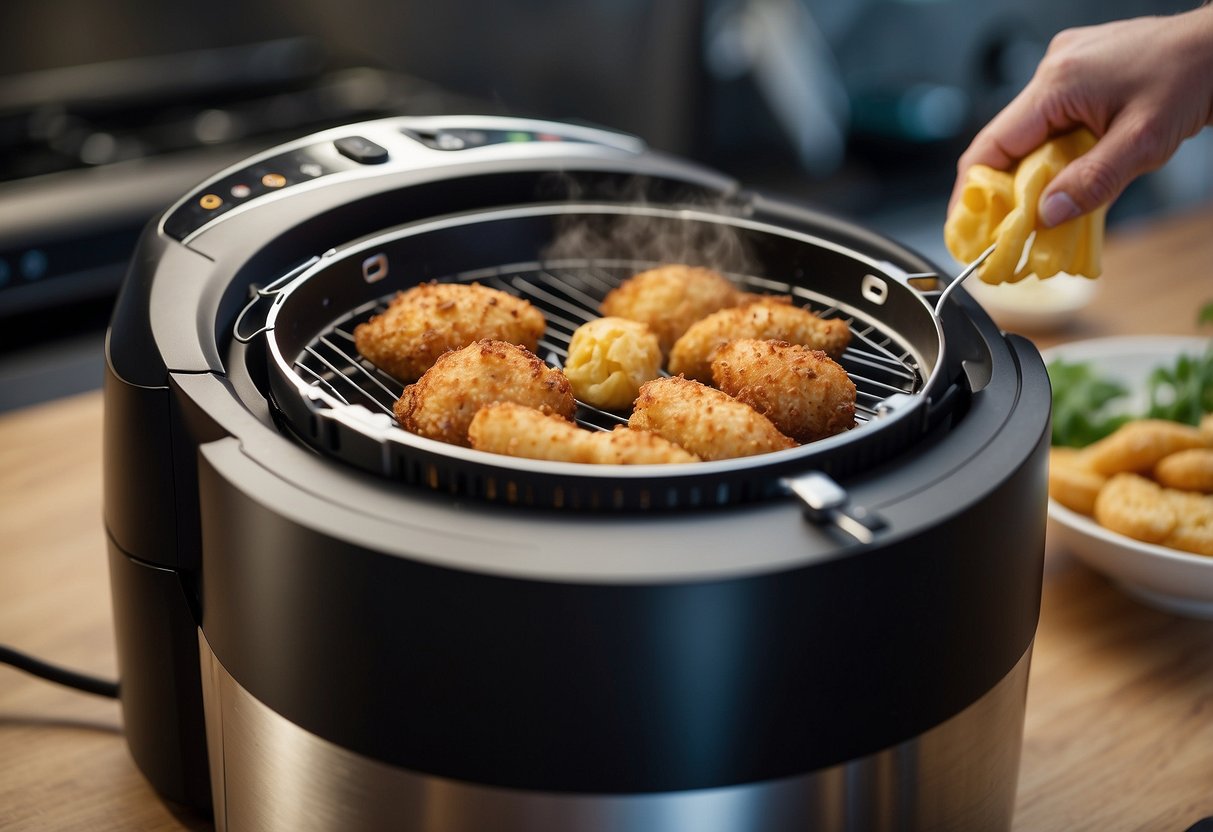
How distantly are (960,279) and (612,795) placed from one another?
60 cm

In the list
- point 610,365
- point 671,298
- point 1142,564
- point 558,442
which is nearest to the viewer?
point 558,442

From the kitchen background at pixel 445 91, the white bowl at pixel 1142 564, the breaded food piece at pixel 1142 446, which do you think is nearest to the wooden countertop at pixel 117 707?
the white bowl at pixel 1142 564

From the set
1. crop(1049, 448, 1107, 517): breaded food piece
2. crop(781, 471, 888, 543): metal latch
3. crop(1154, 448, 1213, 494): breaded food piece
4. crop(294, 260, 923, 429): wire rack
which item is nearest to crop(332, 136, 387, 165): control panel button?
crop(294, 260, 923, 429): wire rack

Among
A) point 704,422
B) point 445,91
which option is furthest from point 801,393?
point 445,91

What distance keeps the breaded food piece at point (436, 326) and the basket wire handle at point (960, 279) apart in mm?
410

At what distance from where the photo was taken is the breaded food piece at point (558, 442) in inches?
38.5

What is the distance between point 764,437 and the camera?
105 centimetres

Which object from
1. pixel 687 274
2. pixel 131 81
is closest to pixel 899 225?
pixel 131 81

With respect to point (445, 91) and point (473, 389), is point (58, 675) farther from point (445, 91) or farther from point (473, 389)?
point (445, 91)

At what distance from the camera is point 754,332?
4.16 feet

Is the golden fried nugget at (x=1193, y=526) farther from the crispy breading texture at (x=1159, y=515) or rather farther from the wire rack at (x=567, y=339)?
the wire rack at (x=567, y=339)

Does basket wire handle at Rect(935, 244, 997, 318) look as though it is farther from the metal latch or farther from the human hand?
the metal latch

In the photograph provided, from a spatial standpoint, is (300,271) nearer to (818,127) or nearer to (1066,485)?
(1066,485)

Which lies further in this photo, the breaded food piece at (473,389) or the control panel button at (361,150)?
the control panel button at (361,150)
